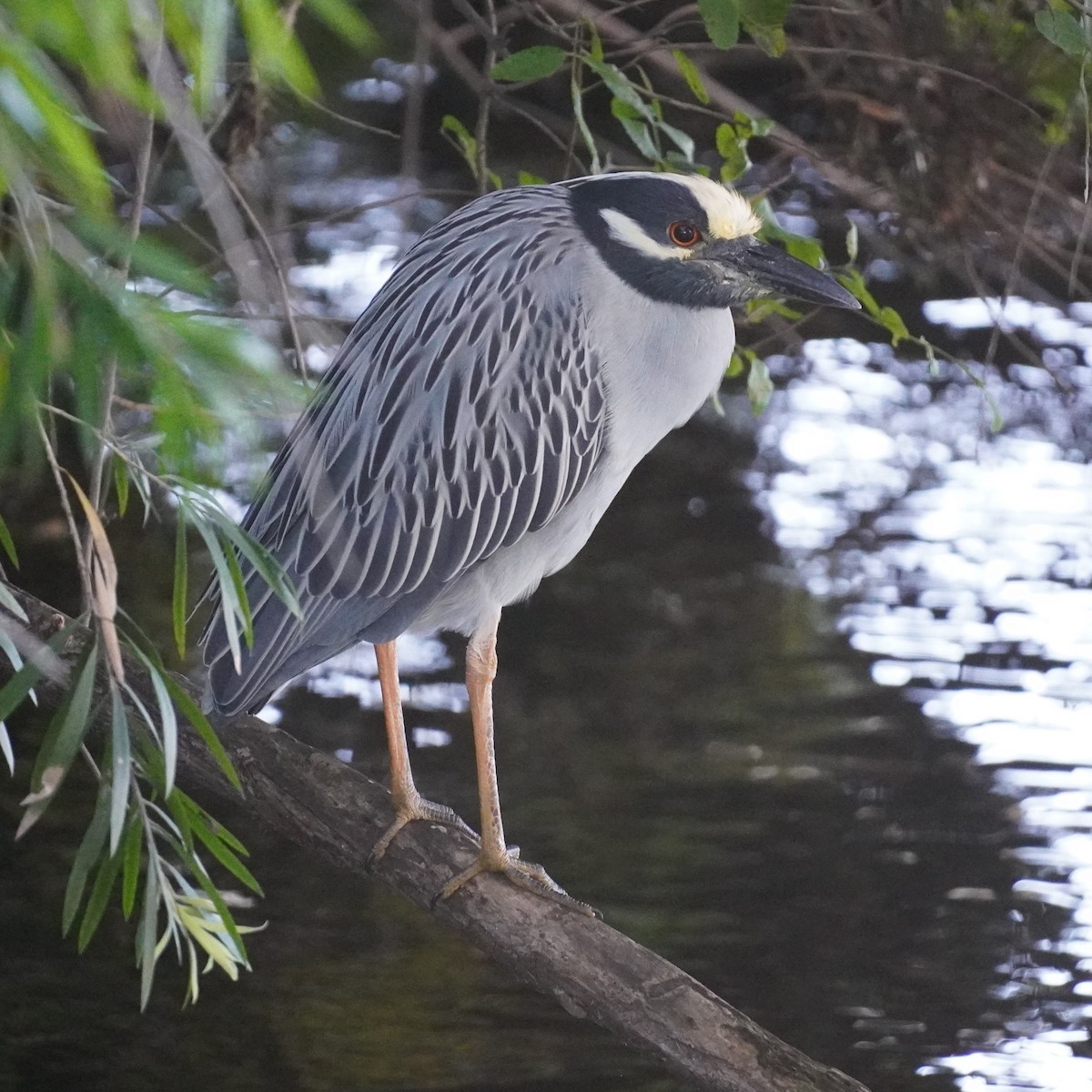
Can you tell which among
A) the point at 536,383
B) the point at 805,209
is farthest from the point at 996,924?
the point at 805,209

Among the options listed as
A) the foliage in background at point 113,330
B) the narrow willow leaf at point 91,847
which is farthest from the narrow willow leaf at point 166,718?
the narrow willow leaf at point 91,847

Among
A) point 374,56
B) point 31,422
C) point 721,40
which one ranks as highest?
point 374,56

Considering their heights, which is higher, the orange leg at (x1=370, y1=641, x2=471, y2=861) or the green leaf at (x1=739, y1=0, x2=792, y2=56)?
the green leaf at (x1=739, y1=0, x2=792, y2=56)

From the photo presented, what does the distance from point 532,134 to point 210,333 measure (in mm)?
5566

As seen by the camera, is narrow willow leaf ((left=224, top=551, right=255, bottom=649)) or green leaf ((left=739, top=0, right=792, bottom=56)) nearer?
narrow willow leaf ((left=224, top=551, right=255, bottom=649))

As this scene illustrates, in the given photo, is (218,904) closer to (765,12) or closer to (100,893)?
(100,893)

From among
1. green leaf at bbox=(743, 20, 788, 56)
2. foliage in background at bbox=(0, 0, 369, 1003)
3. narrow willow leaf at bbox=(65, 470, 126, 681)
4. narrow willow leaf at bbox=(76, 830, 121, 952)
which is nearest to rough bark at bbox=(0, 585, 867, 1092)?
foliage in background at bbox=(0, 0, 369, 1003)

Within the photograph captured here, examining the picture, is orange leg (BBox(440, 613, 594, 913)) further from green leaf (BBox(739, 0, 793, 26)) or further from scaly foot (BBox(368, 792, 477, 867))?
green leaf (BBox(739, 0, 793, 26))

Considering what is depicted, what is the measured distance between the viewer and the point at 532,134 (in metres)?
6.44

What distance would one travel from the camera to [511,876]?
221 centimetres

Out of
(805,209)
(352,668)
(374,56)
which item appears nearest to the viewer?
(352,668)

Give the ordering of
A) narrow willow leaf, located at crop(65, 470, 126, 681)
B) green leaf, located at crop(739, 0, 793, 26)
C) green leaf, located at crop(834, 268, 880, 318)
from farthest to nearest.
Result: 1. green leaf, located at crop(834, 268, 880, 318)
2. green leaf, located at crop(739, 0, 793, 26)
3. narrow willow leaf, located at crop(65, 470, 126, 681)

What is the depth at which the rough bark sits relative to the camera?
1857mm

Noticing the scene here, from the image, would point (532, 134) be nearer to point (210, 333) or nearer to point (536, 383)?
point (536, 383)
